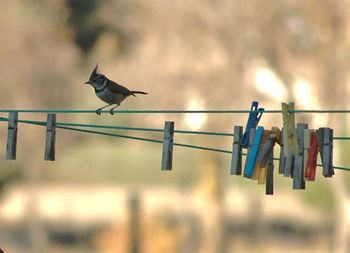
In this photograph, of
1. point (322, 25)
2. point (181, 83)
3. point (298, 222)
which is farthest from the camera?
point (298, 222)

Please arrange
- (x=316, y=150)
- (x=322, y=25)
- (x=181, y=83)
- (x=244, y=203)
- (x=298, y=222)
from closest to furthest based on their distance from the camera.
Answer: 1. (x=316, y=150)
2. (x=322, y=25)
3. (x=181, y=83)
4. (x=298, y=222)
5. (x=244, y=203)

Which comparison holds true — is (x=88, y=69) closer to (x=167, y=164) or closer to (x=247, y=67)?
(x=247, y=67)

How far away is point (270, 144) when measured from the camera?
7812 millimetres

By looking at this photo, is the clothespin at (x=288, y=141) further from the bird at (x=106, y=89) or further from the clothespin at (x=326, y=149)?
the bird at (x=106, y=89)

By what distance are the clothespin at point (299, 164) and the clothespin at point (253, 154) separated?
22 centimetres

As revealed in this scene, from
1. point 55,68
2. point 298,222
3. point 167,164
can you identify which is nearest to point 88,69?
point 55,68

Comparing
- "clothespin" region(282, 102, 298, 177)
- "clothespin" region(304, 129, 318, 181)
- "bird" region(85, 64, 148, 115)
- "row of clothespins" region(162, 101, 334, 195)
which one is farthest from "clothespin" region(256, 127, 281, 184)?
"bird" region(85, 64, 148, 115)

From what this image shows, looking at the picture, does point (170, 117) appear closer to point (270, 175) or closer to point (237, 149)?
point (270, 175)

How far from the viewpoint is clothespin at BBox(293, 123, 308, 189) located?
7.57m

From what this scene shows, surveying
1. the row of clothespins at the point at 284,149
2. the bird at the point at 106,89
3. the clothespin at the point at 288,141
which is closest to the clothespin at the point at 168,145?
the row of clothespins at the point at 284,149

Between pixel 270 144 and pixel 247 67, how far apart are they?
19176 millimetres

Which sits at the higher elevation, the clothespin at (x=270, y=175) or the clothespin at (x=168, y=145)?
the clothespin at (x=168, y=145)

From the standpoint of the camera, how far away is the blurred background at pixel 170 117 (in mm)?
25906

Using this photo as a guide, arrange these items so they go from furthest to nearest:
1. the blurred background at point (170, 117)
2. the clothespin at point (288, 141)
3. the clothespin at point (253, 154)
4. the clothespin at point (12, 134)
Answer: the blurred background at point (170, 117) < the clothespin at point (12, 134) < the clothespin at point (253, 154) < the clothespin at point (288, 141)
